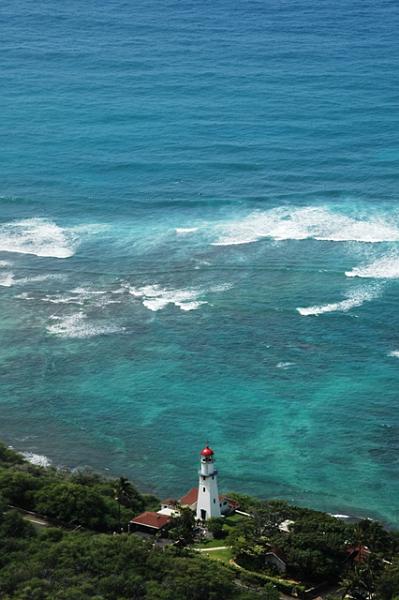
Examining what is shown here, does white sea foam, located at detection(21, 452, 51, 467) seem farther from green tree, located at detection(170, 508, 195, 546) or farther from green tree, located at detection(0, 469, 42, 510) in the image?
green tree, located at detection(170, 508, 195, 546)

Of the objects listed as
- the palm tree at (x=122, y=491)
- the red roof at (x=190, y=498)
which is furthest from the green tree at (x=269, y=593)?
the palm tree at (x=122, y=491)

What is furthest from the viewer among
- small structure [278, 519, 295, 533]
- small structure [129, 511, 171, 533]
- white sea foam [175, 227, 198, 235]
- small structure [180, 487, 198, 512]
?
white sea foam [175, 227, 198, 235]

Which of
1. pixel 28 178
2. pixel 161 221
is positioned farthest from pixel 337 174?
pixel 28 178

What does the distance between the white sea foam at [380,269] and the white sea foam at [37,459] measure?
4341 cm

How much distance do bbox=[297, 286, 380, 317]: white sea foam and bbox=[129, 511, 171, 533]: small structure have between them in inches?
1603

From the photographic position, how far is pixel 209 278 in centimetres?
13575

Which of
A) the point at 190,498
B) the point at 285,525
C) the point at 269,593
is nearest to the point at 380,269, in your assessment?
the point at 190,498

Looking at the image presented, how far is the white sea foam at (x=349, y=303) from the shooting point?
128 metres

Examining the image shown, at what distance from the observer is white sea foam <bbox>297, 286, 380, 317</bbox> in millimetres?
127938

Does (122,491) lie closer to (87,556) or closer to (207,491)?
(207,491)

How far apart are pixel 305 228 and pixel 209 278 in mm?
16184

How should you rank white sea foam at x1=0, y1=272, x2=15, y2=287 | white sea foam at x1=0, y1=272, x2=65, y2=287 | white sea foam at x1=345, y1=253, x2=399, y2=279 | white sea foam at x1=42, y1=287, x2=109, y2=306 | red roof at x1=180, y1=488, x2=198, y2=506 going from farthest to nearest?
white sea foam at x1=0, y1=272, x2=65, y2=287
white sea foam at x1=0, y1=272, x2=15, y2=287
white sea foam at x1=345, y1=253, x2=399, y2=279
white sea foam at x1=42, y1=287, x2=109, y2=306
red roof at x1=180, y1=488, x2=198, y2=506

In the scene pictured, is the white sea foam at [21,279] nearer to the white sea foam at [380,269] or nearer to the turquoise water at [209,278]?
the turquoise water at [209,278]

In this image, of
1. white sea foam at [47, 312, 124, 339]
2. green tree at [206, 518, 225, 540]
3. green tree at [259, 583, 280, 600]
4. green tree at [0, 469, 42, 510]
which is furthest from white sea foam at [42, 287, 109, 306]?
green tree at [259, 583, 280, 600]
